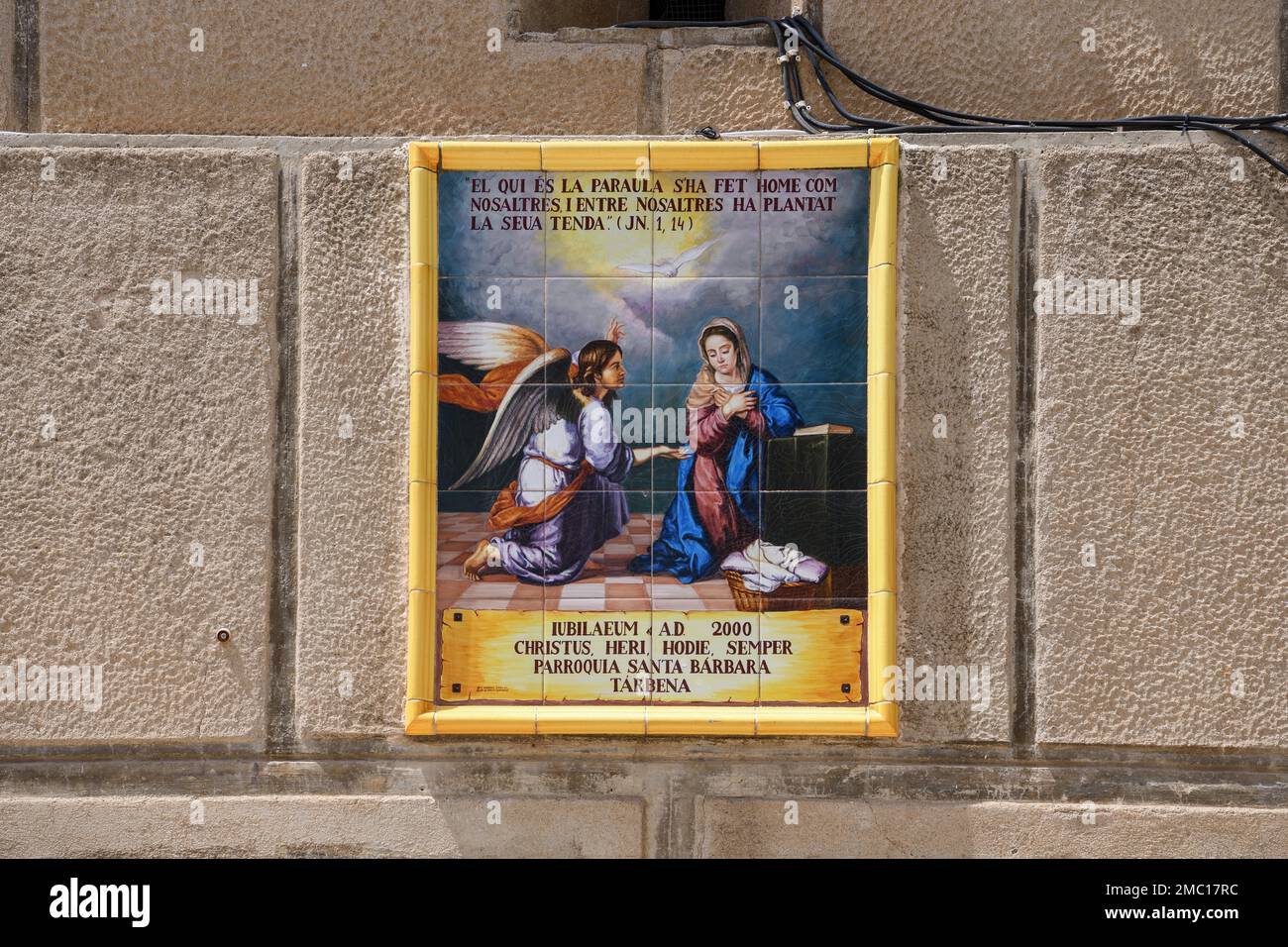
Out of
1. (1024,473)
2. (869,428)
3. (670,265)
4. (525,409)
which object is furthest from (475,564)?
(1024,473)

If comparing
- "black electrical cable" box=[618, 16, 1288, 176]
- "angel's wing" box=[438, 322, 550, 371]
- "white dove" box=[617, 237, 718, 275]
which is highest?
"black electrical cable" box=[618, 16, 1288, 176]

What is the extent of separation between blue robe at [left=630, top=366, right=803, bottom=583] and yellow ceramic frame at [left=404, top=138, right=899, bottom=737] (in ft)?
1.25

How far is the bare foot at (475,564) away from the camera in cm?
451

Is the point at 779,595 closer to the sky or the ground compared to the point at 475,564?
closer to the ground

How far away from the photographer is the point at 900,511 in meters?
4.50

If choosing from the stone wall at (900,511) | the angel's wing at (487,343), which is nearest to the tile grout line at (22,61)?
the stone wall at (900,511)

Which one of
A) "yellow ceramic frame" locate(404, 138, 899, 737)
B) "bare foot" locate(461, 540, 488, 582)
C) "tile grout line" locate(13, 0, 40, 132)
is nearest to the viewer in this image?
"yellow ceramic frame" locate(404, 138, 899, 737)

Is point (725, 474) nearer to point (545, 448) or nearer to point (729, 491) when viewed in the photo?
point (729, 491)

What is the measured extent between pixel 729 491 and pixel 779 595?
1.51ft

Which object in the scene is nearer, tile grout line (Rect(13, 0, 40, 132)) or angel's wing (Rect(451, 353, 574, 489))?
angel's wing (Rect(451, 353, 574, 489))

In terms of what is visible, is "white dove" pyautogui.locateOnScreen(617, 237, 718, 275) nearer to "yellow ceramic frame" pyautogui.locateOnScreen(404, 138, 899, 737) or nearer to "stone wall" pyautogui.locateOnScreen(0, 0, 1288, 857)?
"yellow ceramic frame" pyautogui.locateOnScreen(404, 138, 899, 737)

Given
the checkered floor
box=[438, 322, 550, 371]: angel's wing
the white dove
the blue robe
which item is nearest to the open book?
the blue robe

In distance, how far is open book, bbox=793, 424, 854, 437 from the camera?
4.48 meters

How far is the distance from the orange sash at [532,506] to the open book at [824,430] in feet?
2.77
